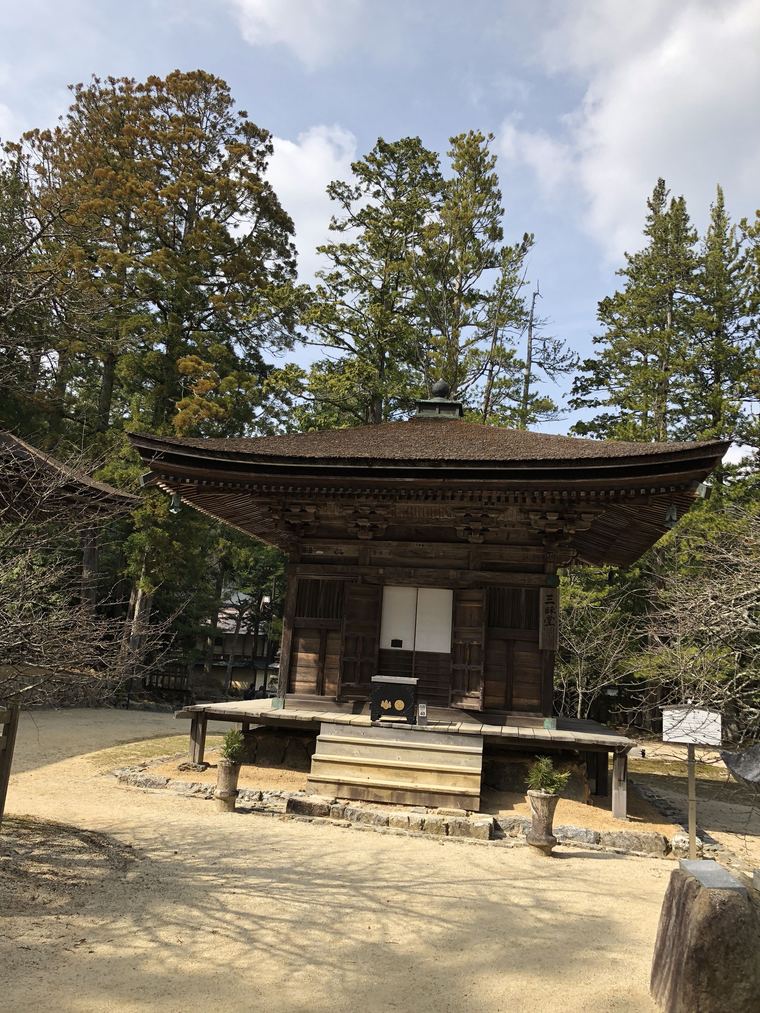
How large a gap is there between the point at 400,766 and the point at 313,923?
15.1ft

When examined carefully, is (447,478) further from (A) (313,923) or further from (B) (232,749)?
(A) (313,923)

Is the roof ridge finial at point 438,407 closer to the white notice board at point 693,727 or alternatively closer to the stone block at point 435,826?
the white notice board at point 693,727

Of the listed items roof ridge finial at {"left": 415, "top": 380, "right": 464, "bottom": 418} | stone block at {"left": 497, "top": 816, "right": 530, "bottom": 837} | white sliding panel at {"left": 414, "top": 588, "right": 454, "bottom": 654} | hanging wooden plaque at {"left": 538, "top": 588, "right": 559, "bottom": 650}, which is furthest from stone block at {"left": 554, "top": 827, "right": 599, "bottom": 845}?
roof ridge finial at {"left": 415, "top": 380, "right": 464, "bottom": 418}

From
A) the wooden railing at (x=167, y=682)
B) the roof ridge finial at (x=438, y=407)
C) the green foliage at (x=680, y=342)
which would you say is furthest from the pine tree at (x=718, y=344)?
the wooden railing at (x=167, y=682)

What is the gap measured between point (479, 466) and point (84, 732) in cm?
1186

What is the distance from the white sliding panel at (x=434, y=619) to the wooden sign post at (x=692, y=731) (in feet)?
13.2

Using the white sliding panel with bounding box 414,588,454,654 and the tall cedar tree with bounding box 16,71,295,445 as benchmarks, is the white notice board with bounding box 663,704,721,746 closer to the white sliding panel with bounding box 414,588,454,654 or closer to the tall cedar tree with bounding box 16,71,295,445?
the white sliding panel with bounding box 414,588,454,654

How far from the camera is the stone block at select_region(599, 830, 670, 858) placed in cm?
876

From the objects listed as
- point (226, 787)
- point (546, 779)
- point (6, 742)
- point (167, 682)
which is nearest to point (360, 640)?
point (226, 787)

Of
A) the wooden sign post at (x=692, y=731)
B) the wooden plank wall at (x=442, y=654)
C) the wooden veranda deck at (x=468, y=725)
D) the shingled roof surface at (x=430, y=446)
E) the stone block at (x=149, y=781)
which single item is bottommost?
the stone block at (x=149, y=781)

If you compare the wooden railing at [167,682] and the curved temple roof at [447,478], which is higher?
the curved temple roof at [447,478]

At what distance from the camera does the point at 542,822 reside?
820 centimetres

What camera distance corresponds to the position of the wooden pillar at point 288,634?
12.0m

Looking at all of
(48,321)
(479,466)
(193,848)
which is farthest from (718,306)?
(193,848)
